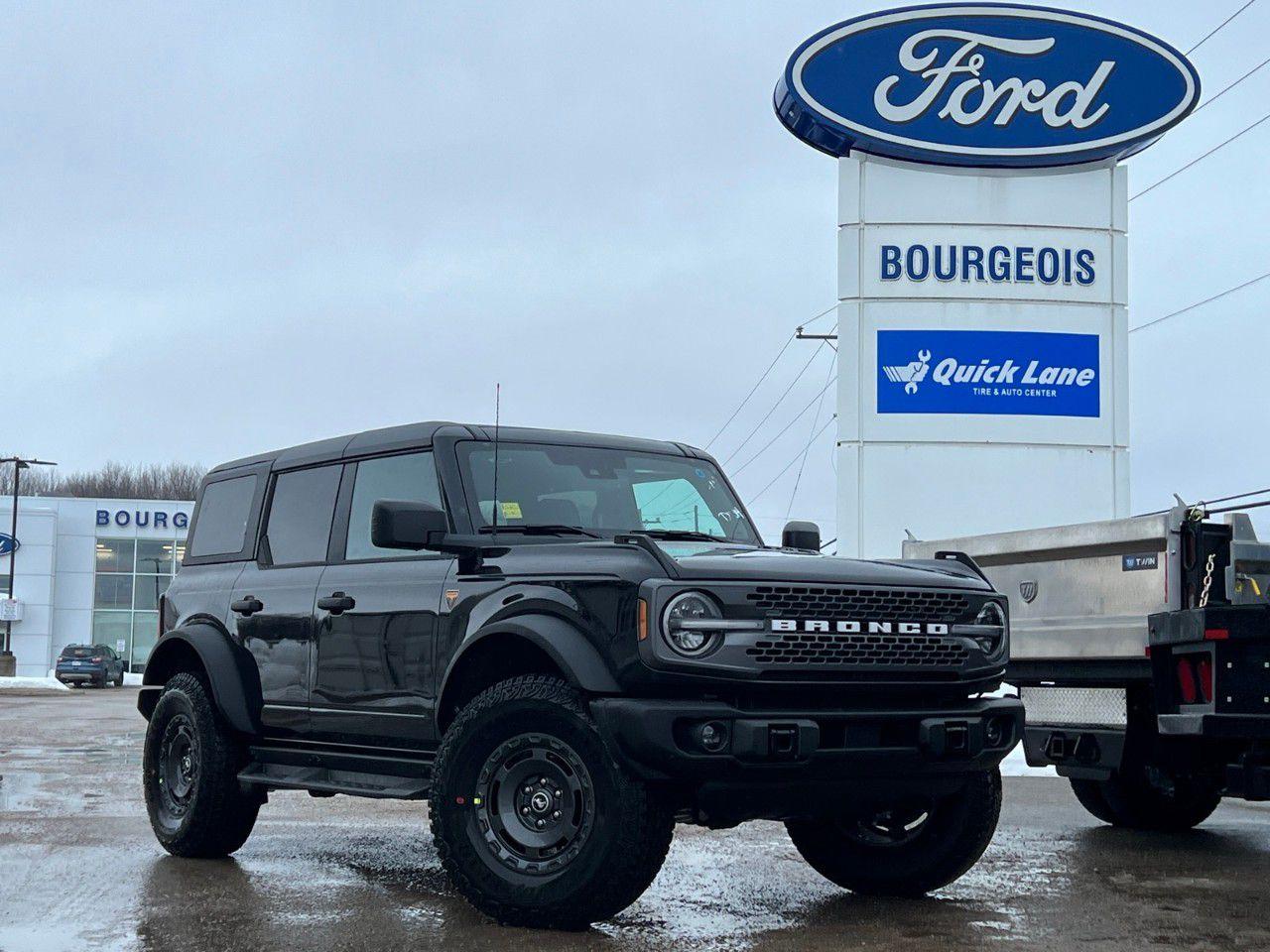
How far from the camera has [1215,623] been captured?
26.1 feet

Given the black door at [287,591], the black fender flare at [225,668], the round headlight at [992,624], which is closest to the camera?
the round headlight at [992,624]

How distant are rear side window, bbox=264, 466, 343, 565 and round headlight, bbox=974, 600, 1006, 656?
3168 millimetres

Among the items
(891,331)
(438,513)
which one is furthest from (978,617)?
(891,331)

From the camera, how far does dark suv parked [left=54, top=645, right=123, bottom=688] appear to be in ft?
158

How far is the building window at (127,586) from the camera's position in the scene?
214 feet

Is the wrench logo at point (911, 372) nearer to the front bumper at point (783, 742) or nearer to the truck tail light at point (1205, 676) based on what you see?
the truck tail light at point (1205, 676)

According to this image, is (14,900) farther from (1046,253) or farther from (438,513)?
(1046,253)

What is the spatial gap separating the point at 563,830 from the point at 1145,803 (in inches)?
211

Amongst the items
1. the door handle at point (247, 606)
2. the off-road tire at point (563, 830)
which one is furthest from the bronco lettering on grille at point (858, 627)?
the door handle at point (247, 606)

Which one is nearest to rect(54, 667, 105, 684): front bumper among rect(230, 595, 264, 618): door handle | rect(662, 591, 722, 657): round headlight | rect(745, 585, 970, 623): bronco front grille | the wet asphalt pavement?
the wet asphalt pavement

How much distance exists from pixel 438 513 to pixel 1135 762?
4.53m

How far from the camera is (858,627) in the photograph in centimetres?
632

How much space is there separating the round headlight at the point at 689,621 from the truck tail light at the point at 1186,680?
3.28m

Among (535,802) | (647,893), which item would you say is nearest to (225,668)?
(647,893)
